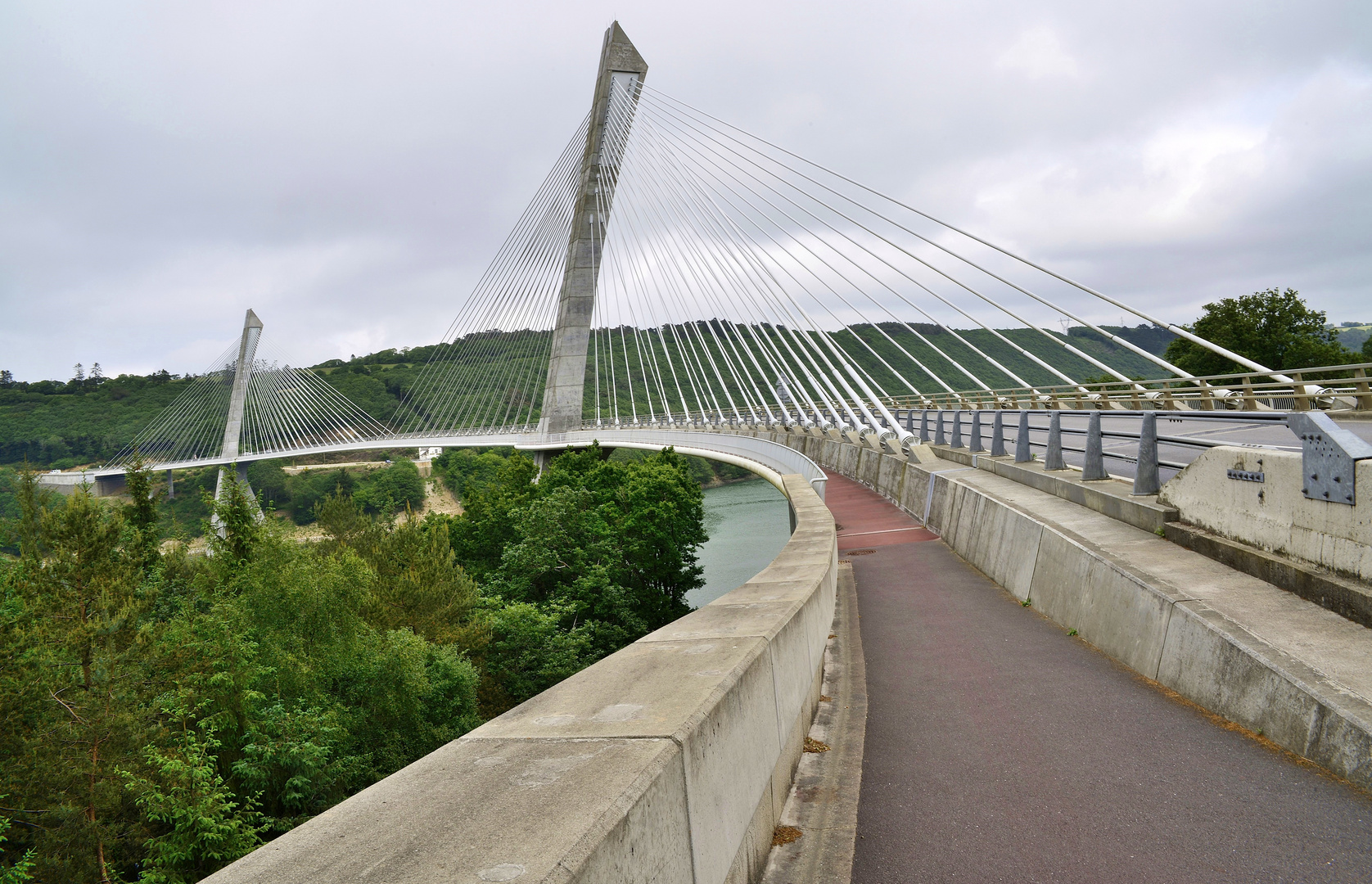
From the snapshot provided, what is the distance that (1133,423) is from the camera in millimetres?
21750

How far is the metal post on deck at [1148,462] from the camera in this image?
7.55m

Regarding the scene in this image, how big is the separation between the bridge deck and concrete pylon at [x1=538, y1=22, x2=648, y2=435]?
136 feet

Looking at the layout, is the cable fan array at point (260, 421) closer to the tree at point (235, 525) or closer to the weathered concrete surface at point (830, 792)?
the tree at point (235, 525)

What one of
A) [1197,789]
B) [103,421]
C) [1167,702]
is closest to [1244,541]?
[1167,702]

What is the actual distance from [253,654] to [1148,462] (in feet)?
52.9

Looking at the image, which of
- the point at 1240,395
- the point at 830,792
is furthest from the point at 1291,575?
the point at 1240,395

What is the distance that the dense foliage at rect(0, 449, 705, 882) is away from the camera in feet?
36.7

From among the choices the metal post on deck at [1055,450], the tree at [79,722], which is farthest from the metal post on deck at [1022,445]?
the tree at [79,722]

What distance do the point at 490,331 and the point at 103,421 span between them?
5428cm

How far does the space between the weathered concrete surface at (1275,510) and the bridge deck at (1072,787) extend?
4.17ft

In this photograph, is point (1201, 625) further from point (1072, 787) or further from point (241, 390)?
point (241, 390)

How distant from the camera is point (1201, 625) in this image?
→ 4.66 m

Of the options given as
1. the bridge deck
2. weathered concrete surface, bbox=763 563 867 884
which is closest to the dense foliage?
weathered concrete surface, bbox=763 563 867 884

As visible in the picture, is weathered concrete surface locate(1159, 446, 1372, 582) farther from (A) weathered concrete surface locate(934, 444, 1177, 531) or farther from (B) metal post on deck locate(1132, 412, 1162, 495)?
(B) metal post on deck locate(1132, 412, 1162, 495)
